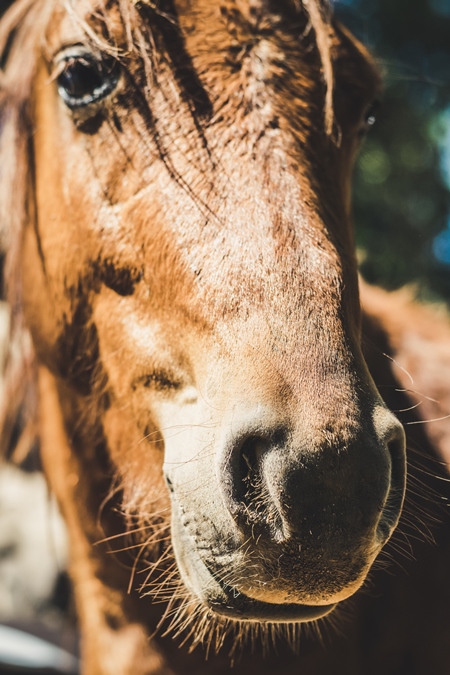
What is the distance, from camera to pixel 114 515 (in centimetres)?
211

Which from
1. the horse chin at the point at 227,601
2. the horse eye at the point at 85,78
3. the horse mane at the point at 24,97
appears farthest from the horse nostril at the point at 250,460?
the horse eye at the point at 85,78

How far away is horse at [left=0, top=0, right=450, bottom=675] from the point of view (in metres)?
1.23

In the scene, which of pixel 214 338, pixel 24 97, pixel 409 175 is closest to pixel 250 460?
pixel 214 338

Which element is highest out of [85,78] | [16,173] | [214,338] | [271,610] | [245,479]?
[85,78]

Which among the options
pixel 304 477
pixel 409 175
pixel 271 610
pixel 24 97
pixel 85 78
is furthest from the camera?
pixel 409 175

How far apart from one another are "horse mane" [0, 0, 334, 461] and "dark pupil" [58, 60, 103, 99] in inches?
2.9

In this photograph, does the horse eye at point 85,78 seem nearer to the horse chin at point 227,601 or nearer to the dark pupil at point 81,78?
the dark pupil at point 81,78

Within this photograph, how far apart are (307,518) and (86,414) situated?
1.13 metres

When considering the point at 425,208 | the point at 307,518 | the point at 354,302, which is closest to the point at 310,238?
the point at 354,302

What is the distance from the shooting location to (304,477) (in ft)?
3.79

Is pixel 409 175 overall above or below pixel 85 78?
below

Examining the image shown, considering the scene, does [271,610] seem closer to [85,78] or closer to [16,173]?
[85,78]

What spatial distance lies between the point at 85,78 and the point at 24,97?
439mm

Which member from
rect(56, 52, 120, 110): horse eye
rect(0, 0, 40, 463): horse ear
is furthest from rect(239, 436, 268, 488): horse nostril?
rect(0, 0, 40, 463): horse ear
